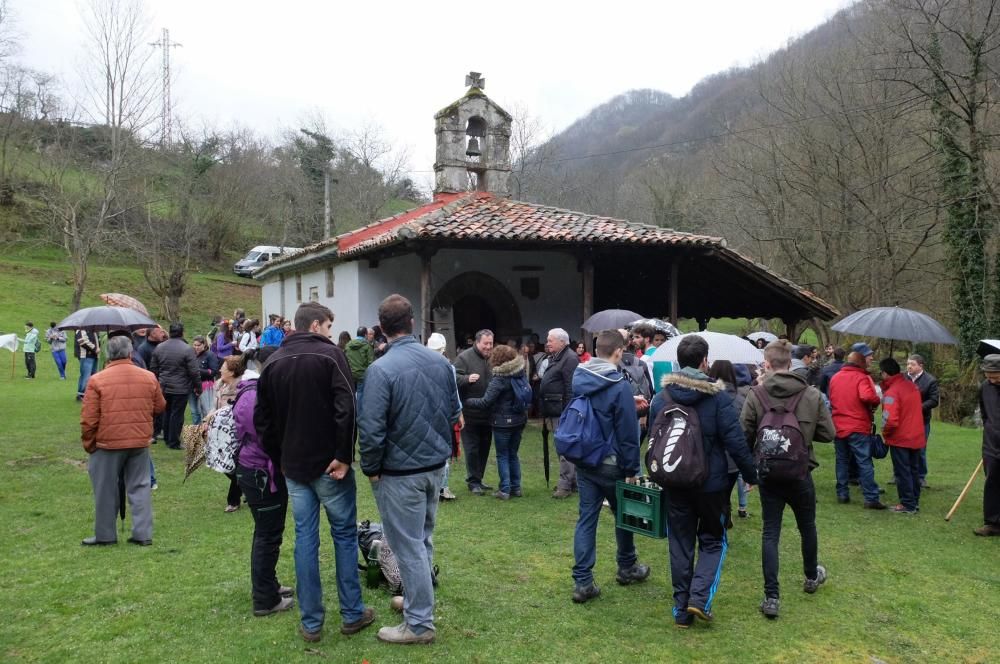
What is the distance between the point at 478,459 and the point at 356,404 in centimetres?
364

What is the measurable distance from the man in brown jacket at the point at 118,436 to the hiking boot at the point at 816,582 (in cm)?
493

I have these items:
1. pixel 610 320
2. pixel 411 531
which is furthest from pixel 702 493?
pixel 610 320

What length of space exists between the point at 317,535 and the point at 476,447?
12.3ft

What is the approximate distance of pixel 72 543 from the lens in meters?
5.79

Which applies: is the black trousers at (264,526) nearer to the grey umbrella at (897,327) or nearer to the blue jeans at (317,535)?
the blue jeans at (317,535)

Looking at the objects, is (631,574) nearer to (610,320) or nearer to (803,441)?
(803,441)

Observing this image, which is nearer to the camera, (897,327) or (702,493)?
(702,493)

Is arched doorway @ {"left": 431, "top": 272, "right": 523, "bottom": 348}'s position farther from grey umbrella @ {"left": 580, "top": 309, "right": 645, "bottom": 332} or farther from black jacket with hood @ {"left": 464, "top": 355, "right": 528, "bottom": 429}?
black jacket with hood @ {"left": 464, "top": 355, "right": 528, "bottom": 429}

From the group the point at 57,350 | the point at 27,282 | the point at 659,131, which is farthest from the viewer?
the point at 659,131

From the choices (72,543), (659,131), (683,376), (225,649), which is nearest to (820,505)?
(683,376)

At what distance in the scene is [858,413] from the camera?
739 centimetres

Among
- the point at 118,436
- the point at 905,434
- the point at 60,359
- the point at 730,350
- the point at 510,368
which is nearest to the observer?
the point at 118,436

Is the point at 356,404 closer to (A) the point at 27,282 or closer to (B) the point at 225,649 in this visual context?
(B) the point at 225,649

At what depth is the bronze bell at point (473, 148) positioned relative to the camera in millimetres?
16297
